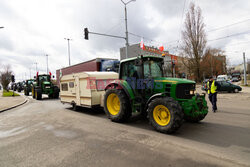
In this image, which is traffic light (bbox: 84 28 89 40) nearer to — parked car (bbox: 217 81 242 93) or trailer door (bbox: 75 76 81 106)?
trailer door (bbox: 75 76 81 106)

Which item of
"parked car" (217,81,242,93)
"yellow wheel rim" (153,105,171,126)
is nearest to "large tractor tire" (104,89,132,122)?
"yellow wheel rim" (153,105,171,126)

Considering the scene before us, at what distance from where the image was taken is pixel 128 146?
347 centimetres

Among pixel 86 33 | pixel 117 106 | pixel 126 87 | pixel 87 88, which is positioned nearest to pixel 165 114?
pixel 126 87

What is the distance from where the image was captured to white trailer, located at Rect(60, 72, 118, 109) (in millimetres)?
6852

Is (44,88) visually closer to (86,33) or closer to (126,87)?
(86,33)

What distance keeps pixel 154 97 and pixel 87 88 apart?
3.64 meters

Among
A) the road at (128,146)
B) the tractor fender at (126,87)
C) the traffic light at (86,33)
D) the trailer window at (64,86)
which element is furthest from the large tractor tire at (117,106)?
the traffic light at (86,33)

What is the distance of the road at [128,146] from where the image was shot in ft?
9.36

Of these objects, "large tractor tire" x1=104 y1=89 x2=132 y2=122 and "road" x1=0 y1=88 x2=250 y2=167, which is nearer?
"road" x1=0 y1=88 x2=250 y2=167

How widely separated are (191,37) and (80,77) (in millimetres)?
27088

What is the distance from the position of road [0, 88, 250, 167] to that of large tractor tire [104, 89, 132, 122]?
1.34 feet

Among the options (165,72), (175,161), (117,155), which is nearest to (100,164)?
(117,155)

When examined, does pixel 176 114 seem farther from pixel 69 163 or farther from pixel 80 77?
pixel 80 77

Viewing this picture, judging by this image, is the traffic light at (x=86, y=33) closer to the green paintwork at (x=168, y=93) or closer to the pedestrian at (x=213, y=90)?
the green paintwork at (x=168, y=93)
